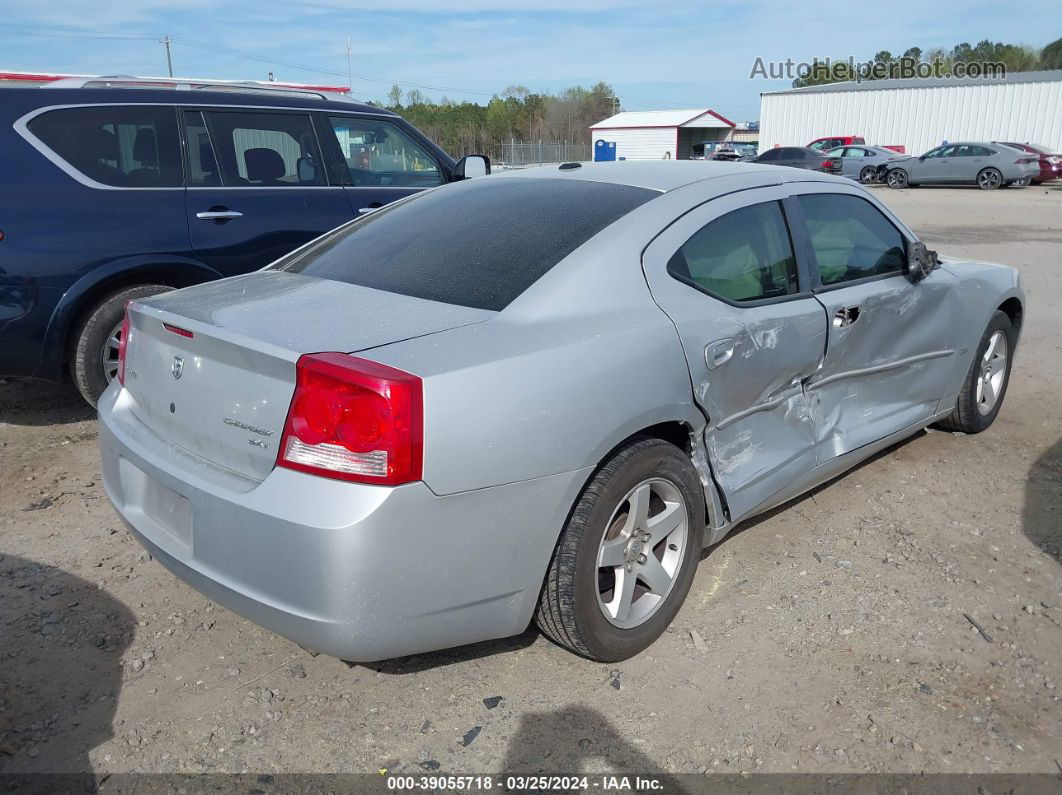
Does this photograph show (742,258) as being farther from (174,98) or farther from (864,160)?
(864,160)

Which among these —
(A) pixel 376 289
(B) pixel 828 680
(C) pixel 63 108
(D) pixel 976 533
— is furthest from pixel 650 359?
(C) pixel 63 108

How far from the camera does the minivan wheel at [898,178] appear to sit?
29.2 m

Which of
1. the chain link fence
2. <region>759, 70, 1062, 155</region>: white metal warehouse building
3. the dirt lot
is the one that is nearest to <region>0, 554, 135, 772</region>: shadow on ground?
the dirt lot

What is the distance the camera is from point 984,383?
4996mm

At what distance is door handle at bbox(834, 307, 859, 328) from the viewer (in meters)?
3.60

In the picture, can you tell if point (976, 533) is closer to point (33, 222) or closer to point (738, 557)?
point (738, 557)

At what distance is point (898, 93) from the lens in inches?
1708

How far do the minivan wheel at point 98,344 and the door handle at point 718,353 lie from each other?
11.5 feet

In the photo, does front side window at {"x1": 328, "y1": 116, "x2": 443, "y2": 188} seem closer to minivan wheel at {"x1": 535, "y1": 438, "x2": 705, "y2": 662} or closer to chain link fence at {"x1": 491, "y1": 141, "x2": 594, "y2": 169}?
minivan wheel at {"x1": 535, "y1": 438, "x2": 705, "y2": 662}

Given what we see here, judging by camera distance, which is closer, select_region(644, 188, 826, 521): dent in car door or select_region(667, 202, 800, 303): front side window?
select_region(644, 188, 826, 521): dent in car door

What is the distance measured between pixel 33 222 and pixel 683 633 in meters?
3.92

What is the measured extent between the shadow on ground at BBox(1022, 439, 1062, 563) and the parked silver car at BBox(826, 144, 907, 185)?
2794 cm

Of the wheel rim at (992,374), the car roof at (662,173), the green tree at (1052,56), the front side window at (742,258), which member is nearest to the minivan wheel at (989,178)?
the wheel rim at (992,374)

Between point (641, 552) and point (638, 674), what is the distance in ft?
1.33
